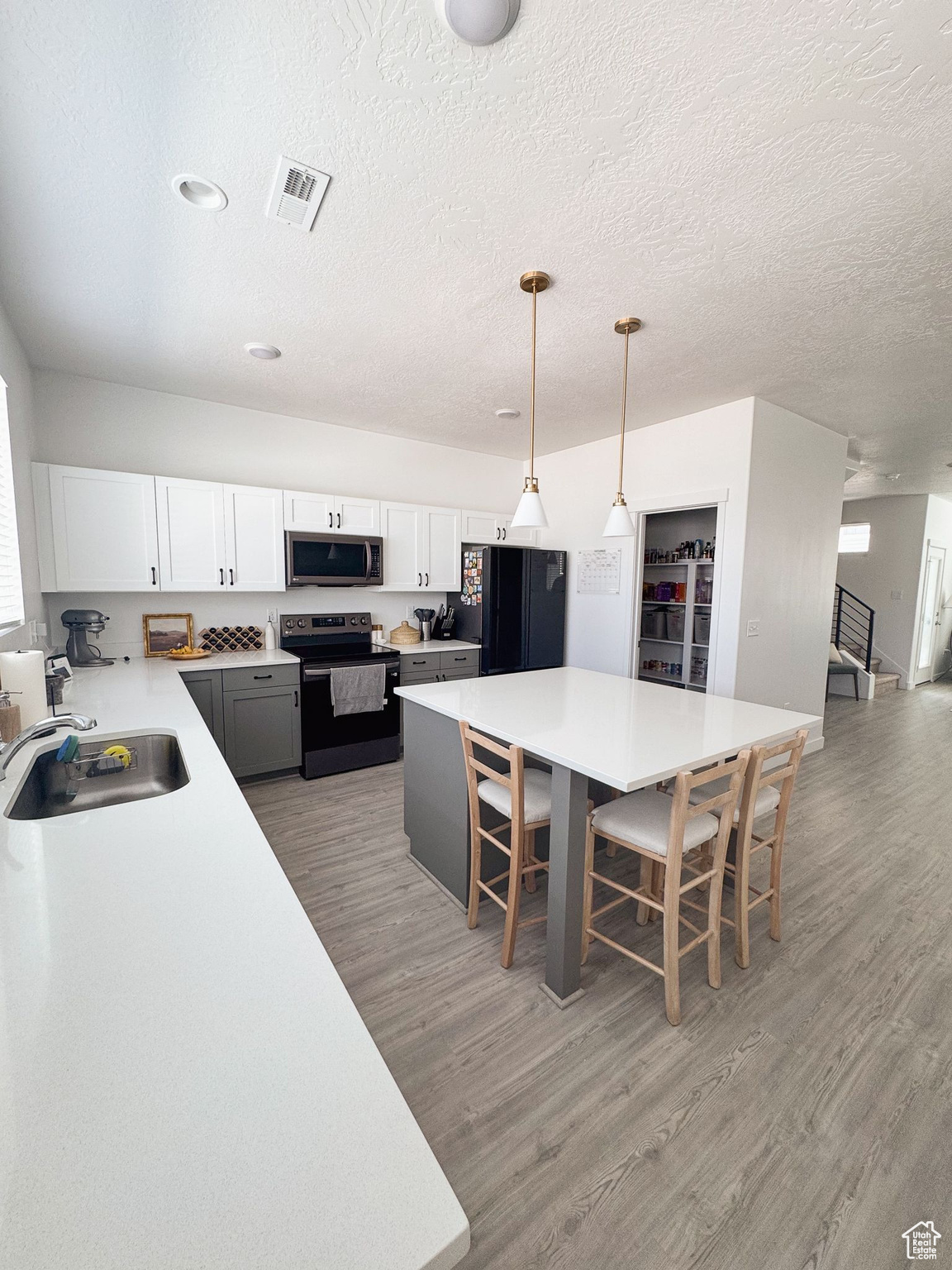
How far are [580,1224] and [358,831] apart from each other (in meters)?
2.02

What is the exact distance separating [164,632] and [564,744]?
126 inches

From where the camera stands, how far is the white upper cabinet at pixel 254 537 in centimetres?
362

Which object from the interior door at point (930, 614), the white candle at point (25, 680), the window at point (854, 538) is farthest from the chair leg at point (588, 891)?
the interior door at point (930, 614)

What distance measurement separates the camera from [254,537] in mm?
3699

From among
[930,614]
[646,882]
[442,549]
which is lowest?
[646,882]

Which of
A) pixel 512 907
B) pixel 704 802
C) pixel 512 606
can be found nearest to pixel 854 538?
pixel 512 606

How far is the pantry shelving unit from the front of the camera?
4.65m

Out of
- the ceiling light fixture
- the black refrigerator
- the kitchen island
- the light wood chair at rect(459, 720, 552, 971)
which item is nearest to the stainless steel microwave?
the black refrigerator

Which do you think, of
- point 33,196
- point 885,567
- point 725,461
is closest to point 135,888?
point 33,196

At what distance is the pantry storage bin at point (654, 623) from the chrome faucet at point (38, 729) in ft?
15.0

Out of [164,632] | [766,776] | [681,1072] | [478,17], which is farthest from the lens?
[164,632]

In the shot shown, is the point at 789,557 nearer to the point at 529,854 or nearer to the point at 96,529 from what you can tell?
the point at 529,854

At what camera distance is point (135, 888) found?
0.97 meters

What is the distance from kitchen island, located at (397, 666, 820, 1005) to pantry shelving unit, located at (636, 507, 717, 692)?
2.03m
